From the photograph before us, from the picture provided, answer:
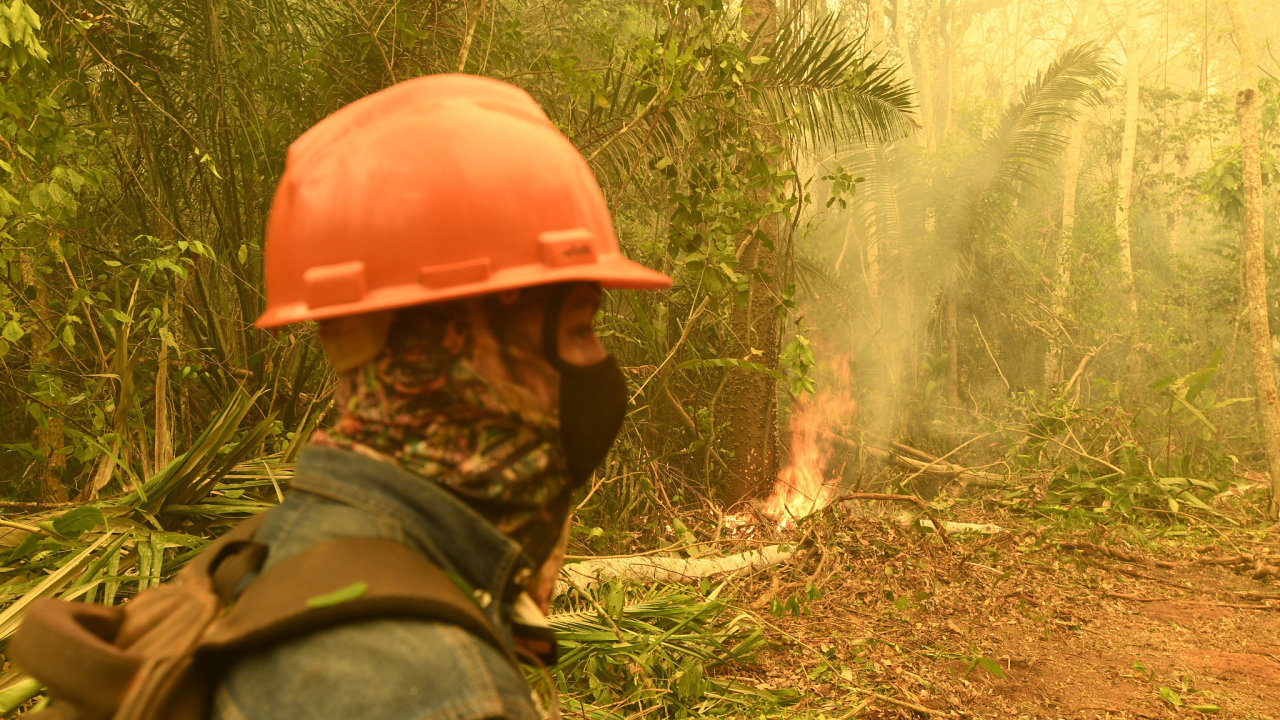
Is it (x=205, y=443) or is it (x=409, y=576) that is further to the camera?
(x=205, y=443)

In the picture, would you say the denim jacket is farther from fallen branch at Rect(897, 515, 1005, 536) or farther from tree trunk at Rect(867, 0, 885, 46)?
tree trunk at Rect(867, 0, 885, 46)

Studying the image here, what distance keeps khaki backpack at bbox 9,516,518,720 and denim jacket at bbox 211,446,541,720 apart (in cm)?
2

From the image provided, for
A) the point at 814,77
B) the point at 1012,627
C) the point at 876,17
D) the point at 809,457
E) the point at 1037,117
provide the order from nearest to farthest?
the point at 1012,627 < the point at 814,77 < the point at 809,457 < the point at 1037,117 < the point at 876,17

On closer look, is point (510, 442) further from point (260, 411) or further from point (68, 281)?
point (68, 281)

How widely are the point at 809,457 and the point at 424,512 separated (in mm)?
8308

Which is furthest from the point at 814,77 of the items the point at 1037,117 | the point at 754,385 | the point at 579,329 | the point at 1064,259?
the point at 1064,259

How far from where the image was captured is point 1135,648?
17.5 feet

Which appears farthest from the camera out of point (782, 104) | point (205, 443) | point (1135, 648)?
point (782, 104)

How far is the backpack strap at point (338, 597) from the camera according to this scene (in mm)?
894

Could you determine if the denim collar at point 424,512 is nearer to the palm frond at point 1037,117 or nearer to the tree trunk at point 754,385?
the tree trunk at point 754,385

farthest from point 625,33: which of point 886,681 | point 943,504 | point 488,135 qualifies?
point 488,135

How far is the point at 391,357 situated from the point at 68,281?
14.3 ft

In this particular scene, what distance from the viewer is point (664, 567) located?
505 centimetres

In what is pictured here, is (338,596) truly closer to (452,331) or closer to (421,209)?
(452,331)
